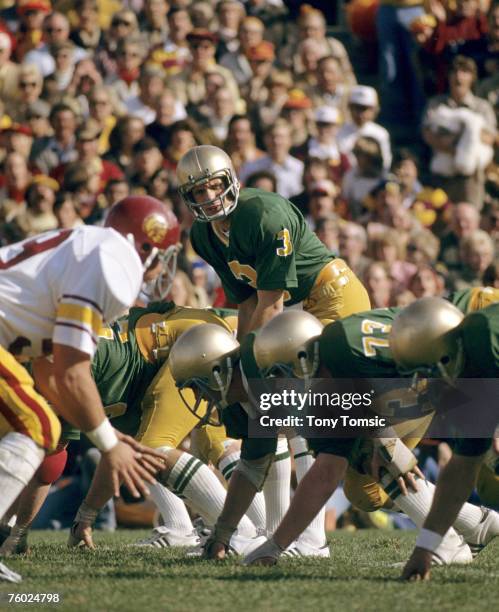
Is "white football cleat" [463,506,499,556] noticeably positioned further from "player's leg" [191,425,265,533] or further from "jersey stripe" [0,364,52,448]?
"jersey stripe" [0,364,52,448]

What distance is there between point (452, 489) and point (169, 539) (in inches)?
98.0

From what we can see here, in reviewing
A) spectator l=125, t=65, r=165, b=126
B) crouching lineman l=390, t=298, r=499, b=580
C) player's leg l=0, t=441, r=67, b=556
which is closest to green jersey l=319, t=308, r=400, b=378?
crouching lineman l=390, t=298, r=499, b=580

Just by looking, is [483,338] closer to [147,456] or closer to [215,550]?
[147,456]

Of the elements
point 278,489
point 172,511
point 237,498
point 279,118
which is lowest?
point 172,511

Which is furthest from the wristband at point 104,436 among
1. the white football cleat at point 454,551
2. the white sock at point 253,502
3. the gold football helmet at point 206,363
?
the white sock at point 253,502

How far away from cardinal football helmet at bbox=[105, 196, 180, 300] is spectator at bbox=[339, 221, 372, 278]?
4443 millimetres

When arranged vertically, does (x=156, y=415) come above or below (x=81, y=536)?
above

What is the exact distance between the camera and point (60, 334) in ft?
17.1

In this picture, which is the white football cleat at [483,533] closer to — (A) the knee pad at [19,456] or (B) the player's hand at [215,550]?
(B) the player's hand at [215,550]

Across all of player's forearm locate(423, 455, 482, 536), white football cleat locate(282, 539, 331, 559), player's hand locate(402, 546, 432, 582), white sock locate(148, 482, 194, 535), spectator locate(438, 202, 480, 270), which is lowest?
spectator locate(438, 202, 480, 270)

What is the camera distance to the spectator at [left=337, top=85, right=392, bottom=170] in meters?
12.6

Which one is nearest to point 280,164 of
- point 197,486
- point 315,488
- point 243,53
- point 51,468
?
point 243,53

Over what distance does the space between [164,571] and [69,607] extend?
112 cm

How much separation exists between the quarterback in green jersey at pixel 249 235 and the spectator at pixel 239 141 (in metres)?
4.78
